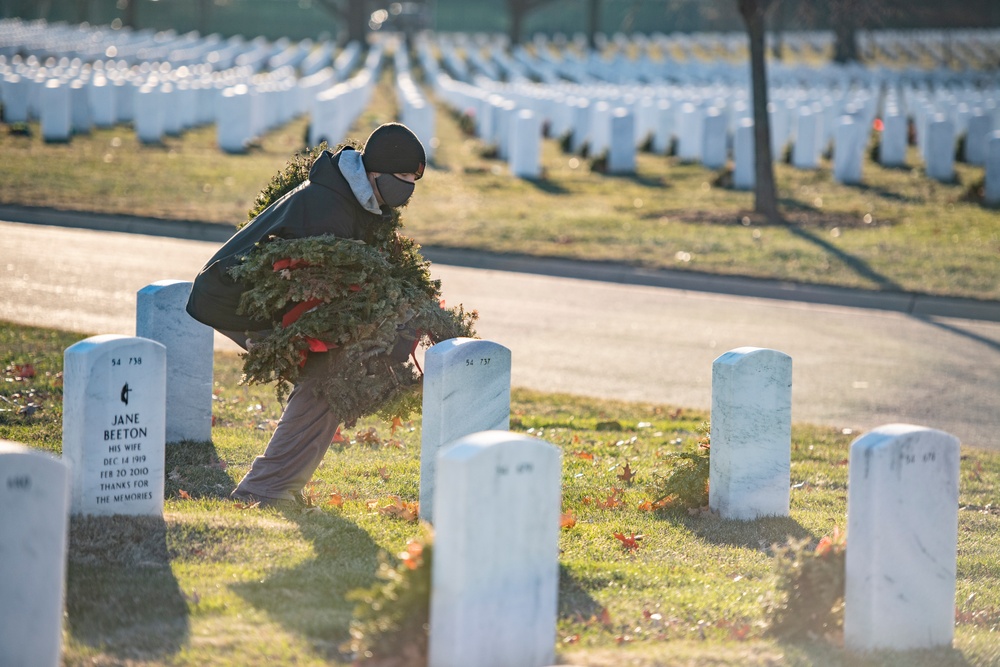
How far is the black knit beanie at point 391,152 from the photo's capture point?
5.58 m

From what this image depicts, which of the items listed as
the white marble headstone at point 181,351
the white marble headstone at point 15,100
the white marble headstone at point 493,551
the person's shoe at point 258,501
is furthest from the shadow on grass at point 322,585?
the white marble headstone at point 15,100

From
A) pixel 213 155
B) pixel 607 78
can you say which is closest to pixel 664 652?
pixel 213 155

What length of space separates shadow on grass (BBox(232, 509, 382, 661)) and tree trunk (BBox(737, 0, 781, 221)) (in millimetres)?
11791

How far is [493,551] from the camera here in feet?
12.6

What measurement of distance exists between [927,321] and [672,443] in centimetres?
572

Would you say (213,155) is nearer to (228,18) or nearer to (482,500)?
(482,500)

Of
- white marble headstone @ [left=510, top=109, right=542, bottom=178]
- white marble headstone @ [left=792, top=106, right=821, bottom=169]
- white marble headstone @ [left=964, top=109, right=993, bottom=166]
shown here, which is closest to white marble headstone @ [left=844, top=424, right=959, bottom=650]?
white marble headstone @ [left=510, top=109, right=542, bottom=178]

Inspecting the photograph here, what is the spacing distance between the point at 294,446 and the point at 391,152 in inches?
57.9

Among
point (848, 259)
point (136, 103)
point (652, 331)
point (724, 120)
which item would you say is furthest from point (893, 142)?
point (136, 103)

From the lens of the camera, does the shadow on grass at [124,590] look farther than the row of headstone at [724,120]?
No

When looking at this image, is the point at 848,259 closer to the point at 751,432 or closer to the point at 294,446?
the point at 751,432

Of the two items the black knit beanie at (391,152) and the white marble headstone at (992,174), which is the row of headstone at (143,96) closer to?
the white marble headstone at (992,174)

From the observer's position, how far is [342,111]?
930 inches

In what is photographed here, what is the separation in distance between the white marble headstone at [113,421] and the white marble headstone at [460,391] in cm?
116
